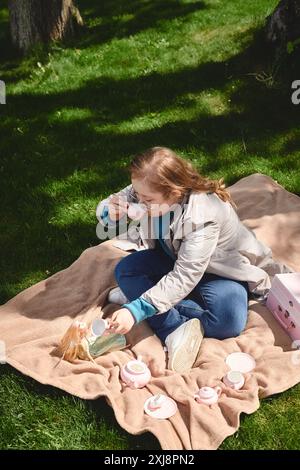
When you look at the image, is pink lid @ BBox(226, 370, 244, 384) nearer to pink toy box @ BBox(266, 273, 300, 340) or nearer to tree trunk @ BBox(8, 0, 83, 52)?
pink toy box @ BBox(266, 273, 300, 340)

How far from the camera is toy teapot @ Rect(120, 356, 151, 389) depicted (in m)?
3.19

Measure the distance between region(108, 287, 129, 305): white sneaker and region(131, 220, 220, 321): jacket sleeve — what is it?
51 centimetres

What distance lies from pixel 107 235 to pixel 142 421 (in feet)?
5.48

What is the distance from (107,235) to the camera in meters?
4.36

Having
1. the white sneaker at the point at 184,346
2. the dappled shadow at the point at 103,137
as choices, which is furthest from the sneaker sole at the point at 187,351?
the dappled shadow at the point at 103,137

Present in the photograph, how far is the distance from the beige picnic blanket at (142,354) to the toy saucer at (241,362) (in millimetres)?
34

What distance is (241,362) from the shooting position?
333cm

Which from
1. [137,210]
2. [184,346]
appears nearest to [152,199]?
[137,210]

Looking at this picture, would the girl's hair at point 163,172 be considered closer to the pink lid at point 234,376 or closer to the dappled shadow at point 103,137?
the pink lid at point 234,376

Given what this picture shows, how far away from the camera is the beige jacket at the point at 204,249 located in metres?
3.23

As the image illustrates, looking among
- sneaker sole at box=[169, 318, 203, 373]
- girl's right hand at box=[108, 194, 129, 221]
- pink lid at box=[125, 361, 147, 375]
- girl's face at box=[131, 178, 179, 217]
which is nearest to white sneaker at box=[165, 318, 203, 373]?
sneaker sole at box=[169, 318, 203, 373]

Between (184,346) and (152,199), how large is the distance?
32.3 inches
